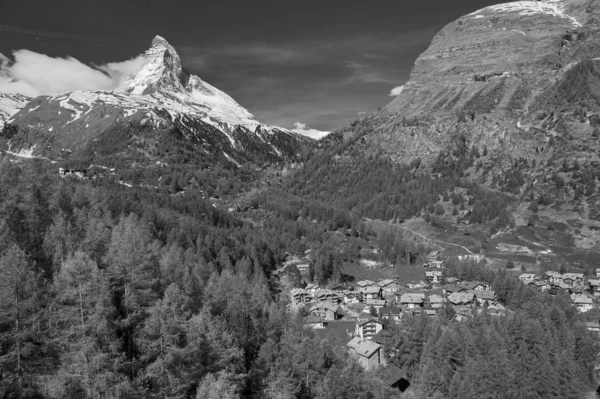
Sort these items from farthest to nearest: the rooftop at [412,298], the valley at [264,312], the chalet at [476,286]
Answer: the chalet at [476,286] < the rooftop at [412,298] < the valley at [264,312]

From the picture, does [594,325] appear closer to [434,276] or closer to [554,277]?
[554,277]

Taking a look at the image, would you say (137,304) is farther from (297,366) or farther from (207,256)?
(207,256)

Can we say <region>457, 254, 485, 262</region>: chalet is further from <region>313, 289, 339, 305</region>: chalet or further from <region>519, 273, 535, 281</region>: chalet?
<region>313, 289, 339, 305</region>: chalet

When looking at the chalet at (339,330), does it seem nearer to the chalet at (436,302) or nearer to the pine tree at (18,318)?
the chalet at (436,302)

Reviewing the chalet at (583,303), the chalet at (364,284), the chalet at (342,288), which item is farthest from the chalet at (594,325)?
the chalet at (342,288)

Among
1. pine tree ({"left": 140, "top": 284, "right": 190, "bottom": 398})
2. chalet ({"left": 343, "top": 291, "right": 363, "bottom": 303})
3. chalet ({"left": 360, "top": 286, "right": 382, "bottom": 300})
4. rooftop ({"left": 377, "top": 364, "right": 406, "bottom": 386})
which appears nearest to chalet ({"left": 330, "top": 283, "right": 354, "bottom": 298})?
chalet ({"left": 343, "top": 291, "right": 363, "bottom": 303})

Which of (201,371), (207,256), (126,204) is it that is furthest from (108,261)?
(126,204)

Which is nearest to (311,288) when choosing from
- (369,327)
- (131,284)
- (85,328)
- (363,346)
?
(369,327)
